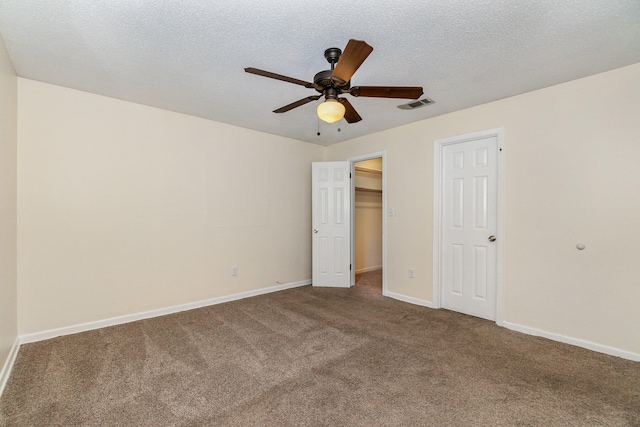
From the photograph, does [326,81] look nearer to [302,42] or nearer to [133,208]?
[302,42]

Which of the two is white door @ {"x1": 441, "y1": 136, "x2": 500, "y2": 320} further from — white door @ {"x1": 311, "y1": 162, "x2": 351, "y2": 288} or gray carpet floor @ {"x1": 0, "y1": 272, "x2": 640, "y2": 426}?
white door @ {"x1": 311, "y1": 162, "x2": 351, "y2": 288}

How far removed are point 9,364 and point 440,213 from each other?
4.25 meters

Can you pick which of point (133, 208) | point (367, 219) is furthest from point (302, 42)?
point (367, 219)

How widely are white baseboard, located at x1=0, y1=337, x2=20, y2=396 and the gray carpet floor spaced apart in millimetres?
41

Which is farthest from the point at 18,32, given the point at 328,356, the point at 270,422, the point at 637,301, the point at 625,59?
the point at 637,301

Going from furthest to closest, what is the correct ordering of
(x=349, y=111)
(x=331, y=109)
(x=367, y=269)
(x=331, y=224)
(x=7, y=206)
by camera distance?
1. (x=367, y=269)
2. (x=331, y=224)
3. (x=349, y=111)
4. (x=7, y=206)
5. (x=331, y=109)

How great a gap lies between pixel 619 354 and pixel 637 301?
46cm

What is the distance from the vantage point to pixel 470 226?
3387mm

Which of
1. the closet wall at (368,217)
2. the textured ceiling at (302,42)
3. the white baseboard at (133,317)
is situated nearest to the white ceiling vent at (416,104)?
the textured ceiling at (302,42)

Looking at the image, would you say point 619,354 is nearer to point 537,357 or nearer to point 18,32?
point 537,357

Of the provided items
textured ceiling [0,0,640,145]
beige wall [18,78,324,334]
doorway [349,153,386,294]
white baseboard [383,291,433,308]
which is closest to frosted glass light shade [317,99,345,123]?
textured ceiling [0,0,640,145]

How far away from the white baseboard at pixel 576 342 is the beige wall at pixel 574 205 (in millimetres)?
34

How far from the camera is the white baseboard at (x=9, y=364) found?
6.42ft

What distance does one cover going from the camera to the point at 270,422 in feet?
5.35
